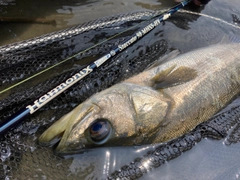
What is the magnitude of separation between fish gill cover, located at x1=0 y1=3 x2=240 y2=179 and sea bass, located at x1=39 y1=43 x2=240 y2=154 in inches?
8.6

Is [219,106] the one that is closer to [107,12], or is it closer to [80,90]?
[80,90]

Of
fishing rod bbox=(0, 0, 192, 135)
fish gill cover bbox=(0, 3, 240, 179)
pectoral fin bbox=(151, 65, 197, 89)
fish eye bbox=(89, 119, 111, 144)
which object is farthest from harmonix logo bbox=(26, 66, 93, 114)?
pectoral fin bbox=(151, 65, 197, 89)

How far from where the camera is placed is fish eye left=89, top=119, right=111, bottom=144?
2.88 metres

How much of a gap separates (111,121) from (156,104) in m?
0.61

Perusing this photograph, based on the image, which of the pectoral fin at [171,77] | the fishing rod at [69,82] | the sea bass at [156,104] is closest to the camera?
the fishing rod at [69,82]

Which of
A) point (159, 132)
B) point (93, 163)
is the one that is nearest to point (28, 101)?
point (93, 163)

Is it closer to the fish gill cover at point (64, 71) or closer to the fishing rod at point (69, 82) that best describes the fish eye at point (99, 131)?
the fish gill cover at point (64, 71)

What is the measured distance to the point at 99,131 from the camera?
2906mm

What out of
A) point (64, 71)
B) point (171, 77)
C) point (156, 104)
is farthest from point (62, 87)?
point (171, 77)

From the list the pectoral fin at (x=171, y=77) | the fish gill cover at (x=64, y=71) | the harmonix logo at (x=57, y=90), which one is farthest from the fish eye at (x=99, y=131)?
the pectoral fin at (x=171, y=77)

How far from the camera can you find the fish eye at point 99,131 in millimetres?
2879

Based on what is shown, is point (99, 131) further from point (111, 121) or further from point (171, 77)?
point (171, 77)

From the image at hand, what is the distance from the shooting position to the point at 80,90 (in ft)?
11.1

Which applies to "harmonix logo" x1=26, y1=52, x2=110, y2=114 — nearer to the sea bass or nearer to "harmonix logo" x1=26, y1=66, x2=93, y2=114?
"harmonix logo" x1=26, y1=66, x2=93, y2=114
